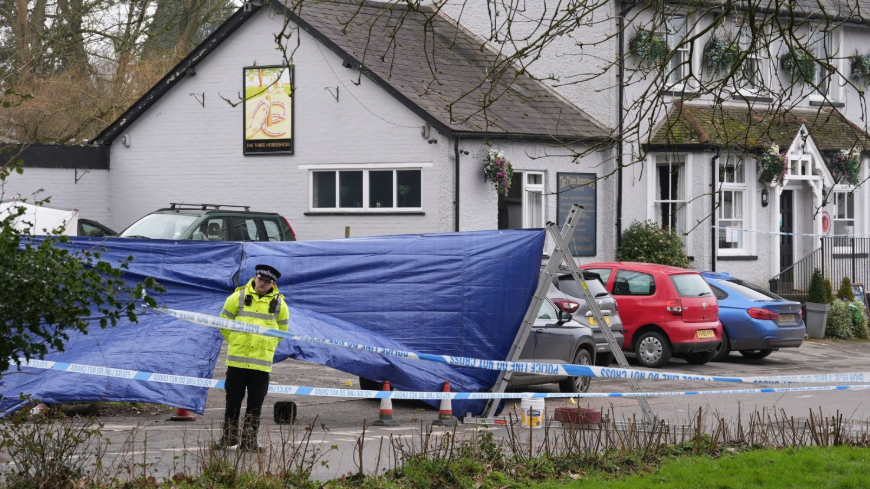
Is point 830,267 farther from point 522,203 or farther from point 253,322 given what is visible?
point 253,322

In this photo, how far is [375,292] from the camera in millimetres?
13305

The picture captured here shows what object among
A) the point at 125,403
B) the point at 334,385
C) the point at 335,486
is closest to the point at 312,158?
the point at 334,385

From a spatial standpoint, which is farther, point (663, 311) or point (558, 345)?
point (663, 311)

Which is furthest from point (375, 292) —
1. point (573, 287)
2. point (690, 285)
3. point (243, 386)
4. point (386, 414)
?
point (690, 285)

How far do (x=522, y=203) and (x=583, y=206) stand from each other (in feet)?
4.71

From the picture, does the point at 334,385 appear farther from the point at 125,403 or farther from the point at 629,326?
the point at 629,326

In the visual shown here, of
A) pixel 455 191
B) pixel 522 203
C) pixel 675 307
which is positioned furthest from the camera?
pixel 522 203

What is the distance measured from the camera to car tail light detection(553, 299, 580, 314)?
15.6 meters

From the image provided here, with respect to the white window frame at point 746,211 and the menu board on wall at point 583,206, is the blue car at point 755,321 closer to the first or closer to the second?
the menu board on wall at point 583,206

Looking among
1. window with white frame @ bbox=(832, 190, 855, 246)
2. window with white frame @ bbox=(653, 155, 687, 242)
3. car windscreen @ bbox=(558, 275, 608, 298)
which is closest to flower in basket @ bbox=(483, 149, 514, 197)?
window with white frame @ bbox=(653, 155, 687, 242)

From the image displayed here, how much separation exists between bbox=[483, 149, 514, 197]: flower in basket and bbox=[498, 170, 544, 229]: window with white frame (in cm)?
99

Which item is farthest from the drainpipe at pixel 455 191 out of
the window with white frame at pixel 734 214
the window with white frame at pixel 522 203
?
the window with white frame at pixel 734 214

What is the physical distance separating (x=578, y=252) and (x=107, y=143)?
1121 cm

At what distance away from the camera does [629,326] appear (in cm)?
1900
